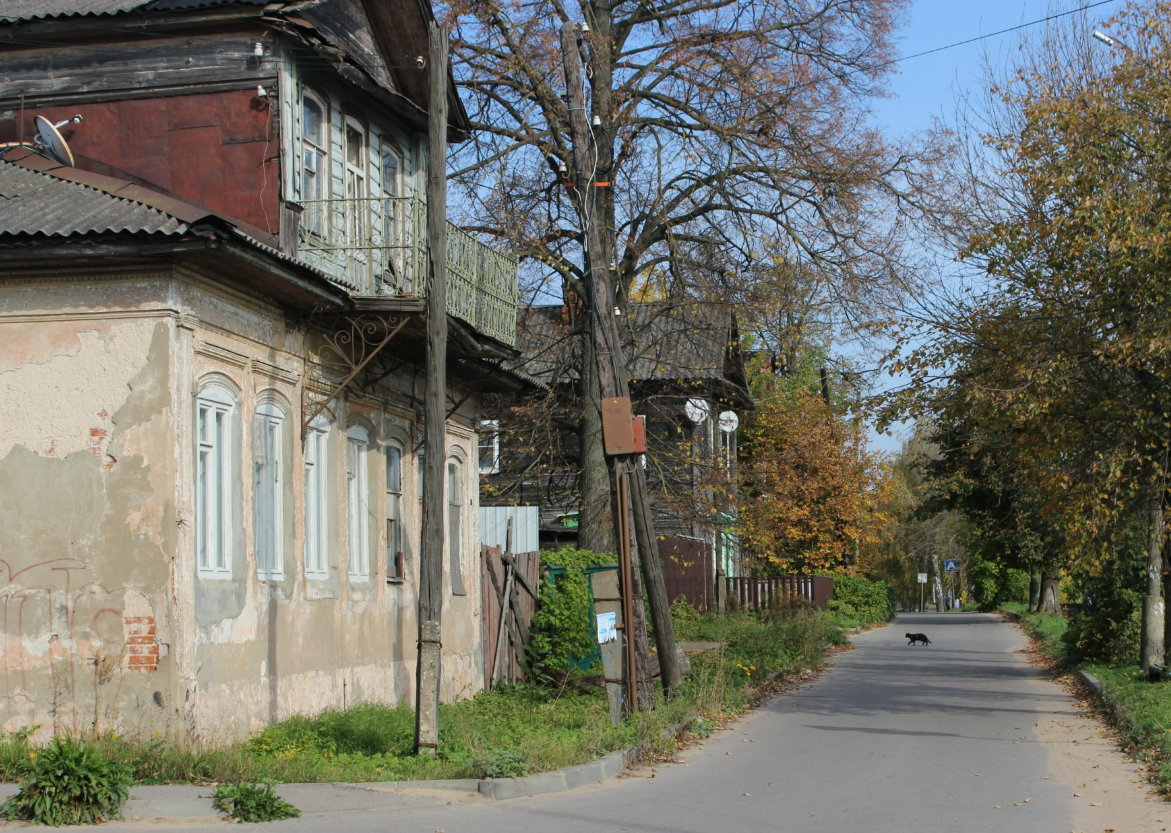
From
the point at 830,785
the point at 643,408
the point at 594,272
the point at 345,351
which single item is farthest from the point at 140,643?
the point at 643,408

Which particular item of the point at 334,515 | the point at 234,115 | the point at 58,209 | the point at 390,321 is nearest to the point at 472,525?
the point at 334,515

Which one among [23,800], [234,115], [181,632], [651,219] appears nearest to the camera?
[23,800]

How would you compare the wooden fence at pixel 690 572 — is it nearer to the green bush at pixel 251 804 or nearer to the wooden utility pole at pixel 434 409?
the wooden utility pole at pixel 434 409

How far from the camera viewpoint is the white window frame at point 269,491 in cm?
1284

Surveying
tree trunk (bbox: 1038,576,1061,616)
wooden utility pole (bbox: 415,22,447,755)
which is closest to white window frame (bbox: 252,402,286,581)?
wooden utility pole (bbox: 415,22,447,755)

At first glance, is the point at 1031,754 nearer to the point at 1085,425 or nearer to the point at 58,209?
the point at 1085,425

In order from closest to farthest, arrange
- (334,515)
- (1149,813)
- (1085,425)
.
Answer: (1149,813), (334,515), (1085,425)

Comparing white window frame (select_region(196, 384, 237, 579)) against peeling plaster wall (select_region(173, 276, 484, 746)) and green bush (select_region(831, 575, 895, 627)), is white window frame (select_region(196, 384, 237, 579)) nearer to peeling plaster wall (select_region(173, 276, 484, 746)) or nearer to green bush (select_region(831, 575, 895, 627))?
peeling plaster wall (select_region(173, 276, 484, 746))

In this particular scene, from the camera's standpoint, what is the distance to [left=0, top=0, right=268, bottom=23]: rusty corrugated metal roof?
1328cm

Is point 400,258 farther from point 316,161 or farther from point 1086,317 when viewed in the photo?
point 1086,317

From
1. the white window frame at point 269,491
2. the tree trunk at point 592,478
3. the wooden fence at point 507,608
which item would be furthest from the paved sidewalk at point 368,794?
the tree trunk at point 592,478

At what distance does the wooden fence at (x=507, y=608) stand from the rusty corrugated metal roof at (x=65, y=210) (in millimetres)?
8993

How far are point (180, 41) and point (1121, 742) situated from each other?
12.4 metres

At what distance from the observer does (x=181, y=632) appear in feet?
36.1
